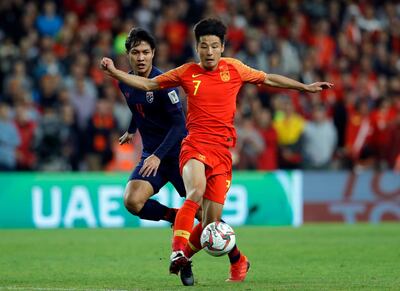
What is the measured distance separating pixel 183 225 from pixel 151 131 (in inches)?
58.0

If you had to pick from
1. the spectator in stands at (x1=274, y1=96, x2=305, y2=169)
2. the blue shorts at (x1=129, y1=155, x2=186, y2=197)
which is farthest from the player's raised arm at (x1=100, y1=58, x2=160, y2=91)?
the spectator in stands at (x1=274, y1=96, x2=305, y2=169)

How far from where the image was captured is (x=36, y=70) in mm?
18500

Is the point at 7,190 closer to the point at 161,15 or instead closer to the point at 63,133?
the point at 63,133

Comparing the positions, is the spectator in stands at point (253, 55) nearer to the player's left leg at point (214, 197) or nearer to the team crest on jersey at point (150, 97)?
the team crest on jersey at point (150, 97)

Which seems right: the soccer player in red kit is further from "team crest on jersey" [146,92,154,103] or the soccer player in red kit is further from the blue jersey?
"team crest on jersey" [146,92,154,103]

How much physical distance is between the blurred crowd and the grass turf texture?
2.02 meters

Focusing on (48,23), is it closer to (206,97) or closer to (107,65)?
(206,97)

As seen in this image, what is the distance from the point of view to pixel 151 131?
9359 mm

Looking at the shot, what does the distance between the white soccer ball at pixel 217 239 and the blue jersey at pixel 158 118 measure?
1.05 m

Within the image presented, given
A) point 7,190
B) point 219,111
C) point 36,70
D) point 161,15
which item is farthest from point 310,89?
point 161,15

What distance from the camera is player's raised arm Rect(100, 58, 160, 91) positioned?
8003 millimetres

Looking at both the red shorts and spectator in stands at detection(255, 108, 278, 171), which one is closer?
the red shorts

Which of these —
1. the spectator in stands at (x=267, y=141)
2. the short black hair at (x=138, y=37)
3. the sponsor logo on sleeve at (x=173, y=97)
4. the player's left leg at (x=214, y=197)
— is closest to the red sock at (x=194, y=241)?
the player's left leg at (x=214, y=197)

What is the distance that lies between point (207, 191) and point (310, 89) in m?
1.22
